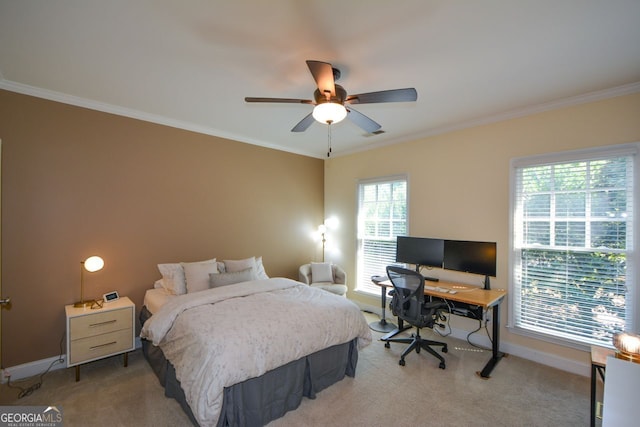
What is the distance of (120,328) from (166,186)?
1748 mm

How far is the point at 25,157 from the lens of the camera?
2824 millimetres

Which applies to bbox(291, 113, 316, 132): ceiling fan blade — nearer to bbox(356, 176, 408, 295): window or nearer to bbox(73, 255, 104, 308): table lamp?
bbox(356, 176, 408, 295): window

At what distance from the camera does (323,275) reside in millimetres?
4746

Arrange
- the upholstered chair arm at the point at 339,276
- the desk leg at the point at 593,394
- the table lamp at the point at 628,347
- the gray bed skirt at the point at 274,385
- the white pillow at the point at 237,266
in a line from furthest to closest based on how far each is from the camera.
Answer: the upholstered chair arm at the point at 339,276 → the white pillow at the point at 237,266 → the gray bed skirt at the point at 274,385 → the desk leg at the point at 593,394 → the table lamp at the point at 628,347

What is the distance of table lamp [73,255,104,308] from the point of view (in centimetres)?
296

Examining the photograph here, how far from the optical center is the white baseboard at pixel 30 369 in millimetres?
2691

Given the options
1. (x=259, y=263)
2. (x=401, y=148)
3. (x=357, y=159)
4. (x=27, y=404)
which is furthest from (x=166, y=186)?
(x=401, y=148)

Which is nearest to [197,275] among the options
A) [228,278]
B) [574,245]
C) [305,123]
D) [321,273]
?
[228,278]

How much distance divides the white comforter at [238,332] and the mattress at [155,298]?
368mm

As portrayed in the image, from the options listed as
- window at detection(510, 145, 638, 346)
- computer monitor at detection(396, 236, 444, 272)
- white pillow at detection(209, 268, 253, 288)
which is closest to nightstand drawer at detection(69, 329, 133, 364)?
white pillow at detection(209, 268, 253, 288)

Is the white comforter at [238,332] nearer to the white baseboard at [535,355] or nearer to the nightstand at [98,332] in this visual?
the nightstand at [98,332]

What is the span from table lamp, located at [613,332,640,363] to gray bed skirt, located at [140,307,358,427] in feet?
6.44

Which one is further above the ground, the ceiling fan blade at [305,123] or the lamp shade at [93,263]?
the ceiling fan blade at [305,123]

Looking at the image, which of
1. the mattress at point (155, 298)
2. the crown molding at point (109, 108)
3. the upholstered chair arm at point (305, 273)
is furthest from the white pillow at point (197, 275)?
the crown molding at point (109, 108)
